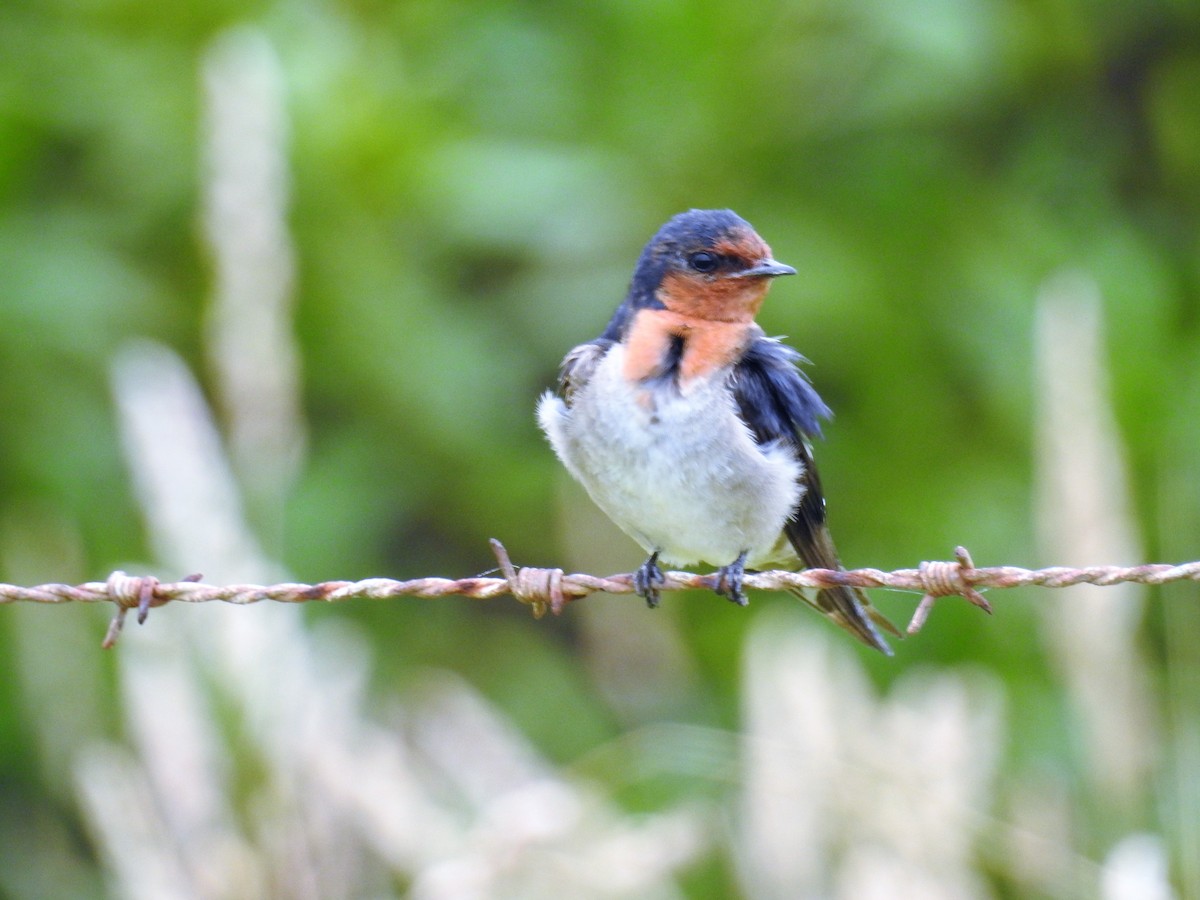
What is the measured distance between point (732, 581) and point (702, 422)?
38 centimetres

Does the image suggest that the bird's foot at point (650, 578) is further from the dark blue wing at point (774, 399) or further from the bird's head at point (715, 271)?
the bird's head at point (715, 271)

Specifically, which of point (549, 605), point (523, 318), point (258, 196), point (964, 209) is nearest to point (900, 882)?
point (549, 605)

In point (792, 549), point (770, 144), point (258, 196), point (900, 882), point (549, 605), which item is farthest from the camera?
point (770, 144)

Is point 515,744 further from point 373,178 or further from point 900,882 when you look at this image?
point 373,178

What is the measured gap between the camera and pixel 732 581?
2.81 m

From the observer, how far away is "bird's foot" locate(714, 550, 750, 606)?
289cm

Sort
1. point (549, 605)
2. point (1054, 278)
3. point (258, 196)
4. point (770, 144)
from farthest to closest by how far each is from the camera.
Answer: point (770, 144) → point (1054, 278) → point (258, 196) → point (549, 605)

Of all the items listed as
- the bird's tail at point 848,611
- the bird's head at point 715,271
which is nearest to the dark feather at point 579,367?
the bird's head at point 715,271

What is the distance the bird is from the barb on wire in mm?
532

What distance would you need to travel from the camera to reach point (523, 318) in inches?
206

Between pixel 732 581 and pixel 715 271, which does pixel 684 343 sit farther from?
pixel 732 581

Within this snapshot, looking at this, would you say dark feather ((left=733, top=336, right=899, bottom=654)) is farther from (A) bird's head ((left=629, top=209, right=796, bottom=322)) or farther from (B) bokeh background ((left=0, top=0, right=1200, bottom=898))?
(B) bokeh background ((left=0, top=0, right=1200, bottom=898))

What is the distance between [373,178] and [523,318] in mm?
661

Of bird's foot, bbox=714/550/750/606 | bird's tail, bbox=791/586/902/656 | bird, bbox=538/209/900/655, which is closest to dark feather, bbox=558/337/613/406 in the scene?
bird, bbox=538/209/900/655
